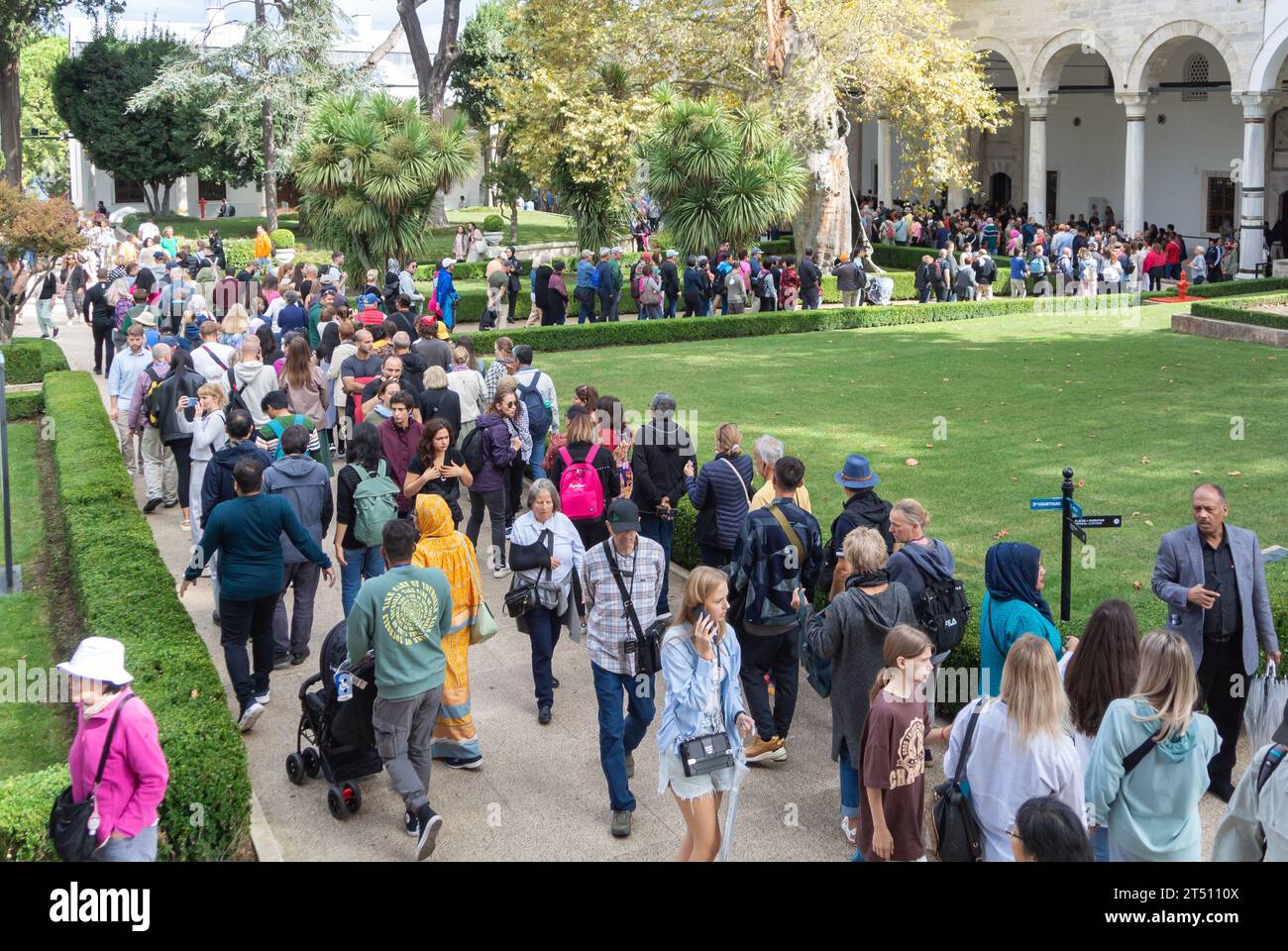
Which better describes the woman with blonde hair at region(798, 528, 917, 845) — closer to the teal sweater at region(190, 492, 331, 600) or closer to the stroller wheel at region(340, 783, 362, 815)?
the stroller wheel at region(340, 783, 362, 815)

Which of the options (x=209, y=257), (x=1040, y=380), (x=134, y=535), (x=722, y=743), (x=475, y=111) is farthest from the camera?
(x=475, y=111)

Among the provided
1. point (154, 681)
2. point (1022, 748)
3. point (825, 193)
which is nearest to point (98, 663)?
point (154, 681)

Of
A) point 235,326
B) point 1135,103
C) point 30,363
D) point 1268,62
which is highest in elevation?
point 1268,62

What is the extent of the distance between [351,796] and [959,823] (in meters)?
2.98

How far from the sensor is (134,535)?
31.8 feet

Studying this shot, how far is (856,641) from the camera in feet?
19.5

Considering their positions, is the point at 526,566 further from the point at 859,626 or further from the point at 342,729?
the point at 859,626

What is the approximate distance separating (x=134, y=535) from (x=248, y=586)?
264 cm

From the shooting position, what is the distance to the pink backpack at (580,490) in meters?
8.84

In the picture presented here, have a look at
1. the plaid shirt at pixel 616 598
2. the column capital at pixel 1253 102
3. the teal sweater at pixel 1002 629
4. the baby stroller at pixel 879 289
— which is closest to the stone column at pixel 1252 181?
the column capital at pixel 1253 102

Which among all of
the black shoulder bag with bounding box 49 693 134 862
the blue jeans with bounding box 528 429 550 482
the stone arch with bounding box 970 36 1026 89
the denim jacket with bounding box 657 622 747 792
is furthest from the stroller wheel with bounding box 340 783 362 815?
the stone arch with bounding box 970 36 1026 89
